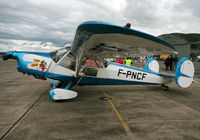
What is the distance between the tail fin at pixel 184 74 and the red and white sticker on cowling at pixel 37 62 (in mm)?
5360

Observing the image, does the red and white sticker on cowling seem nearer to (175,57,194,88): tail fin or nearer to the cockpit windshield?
the cockpit windshield

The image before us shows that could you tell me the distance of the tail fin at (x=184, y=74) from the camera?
4.95 m

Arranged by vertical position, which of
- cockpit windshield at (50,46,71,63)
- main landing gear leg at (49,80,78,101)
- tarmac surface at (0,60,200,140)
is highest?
cockpit windshield at (50,46,71,63)

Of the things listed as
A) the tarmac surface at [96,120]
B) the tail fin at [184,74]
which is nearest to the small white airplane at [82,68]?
the tail fin at [184,74]

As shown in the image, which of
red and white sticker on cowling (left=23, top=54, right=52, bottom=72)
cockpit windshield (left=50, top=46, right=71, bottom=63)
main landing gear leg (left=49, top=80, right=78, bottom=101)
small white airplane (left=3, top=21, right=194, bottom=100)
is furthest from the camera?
cockpit windshield (left=50, top=46, right=71, bottom=63)

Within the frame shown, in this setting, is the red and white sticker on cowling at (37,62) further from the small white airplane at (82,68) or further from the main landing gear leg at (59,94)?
the main landing gear leg at (59,94)

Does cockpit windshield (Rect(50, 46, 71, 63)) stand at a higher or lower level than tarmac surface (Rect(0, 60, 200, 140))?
higher

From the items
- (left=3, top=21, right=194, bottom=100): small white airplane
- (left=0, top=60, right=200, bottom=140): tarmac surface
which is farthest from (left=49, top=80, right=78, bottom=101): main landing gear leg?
(left=0, top=60, right=200, bottom=140): tarmac surface

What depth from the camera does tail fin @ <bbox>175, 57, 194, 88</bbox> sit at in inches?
195

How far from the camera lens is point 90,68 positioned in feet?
15.4

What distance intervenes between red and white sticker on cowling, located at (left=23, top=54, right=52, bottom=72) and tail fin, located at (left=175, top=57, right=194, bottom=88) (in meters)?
5.36

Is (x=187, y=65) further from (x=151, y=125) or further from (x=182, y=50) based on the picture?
(x=182, y=50)

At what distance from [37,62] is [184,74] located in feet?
19.7

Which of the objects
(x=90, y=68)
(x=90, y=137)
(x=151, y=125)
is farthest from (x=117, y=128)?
(x=90, y=68)
